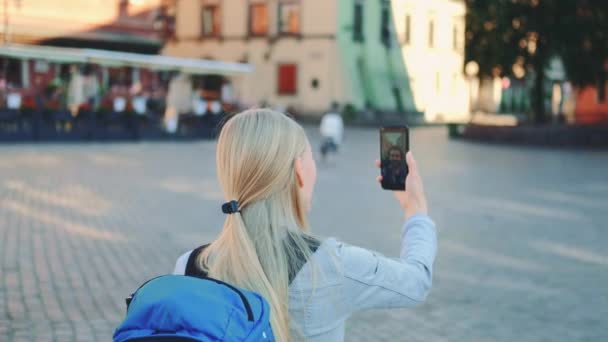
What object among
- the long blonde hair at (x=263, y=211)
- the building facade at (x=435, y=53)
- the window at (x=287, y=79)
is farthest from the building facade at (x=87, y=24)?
the long blonde hair at (x=263, y=211)

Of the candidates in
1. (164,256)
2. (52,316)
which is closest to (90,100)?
(164,256)

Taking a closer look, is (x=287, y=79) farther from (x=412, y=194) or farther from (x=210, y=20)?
(x=412, y=194)

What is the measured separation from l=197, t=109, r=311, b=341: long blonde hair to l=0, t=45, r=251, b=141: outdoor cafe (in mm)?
20136

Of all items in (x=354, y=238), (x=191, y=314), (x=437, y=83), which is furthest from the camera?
(x=437, y=83)

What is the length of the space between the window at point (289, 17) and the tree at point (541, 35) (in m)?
14.0

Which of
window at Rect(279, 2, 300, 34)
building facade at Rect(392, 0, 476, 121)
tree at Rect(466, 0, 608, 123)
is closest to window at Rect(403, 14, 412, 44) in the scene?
building facade at Rect(392, 0, 476, 121)

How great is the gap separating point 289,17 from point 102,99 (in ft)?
58.5

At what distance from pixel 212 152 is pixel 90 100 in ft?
19.0

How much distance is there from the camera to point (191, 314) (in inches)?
61.1

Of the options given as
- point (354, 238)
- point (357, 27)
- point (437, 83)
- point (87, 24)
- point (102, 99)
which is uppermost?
point (87, 24)

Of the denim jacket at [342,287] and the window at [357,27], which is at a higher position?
the window at [357,27]

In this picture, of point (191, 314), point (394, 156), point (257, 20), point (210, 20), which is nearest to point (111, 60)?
point (257, 20)

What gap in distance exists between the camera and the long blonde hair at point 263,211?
1.90 meters

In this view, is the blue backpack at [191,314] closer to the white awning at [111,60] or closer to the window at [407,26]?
the window at [407,26]
